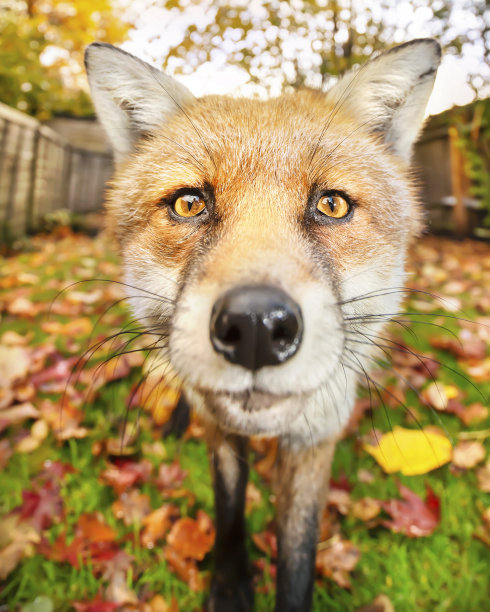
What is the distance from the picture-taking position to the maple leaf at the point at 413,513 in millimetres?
1907

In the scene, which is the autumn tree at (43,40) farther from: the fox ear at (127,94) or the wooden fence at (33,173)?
the fox ear at (127,94)

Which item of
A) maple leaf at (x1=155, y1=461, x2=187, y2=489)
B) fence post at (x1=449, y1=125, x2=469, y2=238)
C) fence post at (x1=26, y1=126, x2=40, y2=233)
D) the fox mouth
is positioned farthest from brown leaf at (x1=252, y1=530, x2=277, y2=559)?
fence post at (x1=26, y1=126, x2=40, y2=233)

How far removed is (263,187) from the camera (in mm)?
1347

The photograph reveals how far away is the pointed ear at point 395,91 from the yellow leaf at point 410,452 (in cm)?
161

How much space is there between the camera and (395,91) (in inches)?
66.6

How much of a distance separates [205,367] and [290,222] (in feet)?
1.91

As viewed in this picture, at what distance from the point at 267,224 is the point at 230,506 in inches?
50.6

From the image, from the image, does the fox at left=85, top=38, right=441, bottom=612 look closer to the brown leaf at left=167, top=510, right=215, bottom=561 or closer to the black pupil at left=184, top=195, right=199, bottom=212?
the black pupil at left=184, top=195, right=199, bottom=212

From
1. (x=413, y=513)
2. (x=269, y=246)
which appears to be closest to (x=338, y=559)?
(x=413, y=513)

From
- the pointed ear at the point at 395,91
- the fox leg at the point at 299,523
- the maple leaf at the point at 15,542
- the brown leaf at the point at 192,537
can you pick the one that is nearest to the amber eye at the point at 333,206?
the pointed ear at the point at 395,91

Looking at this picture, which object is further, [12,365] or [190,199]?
[12,365]

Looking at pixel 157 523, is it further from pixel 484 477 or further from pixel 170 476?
pixel 484 477

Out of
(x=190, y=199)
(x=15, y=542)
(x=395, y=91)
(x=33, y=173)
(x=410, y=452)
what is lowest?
(x=15, y=542)

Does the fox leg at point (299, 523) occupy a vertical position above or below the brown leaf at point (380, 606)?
above
